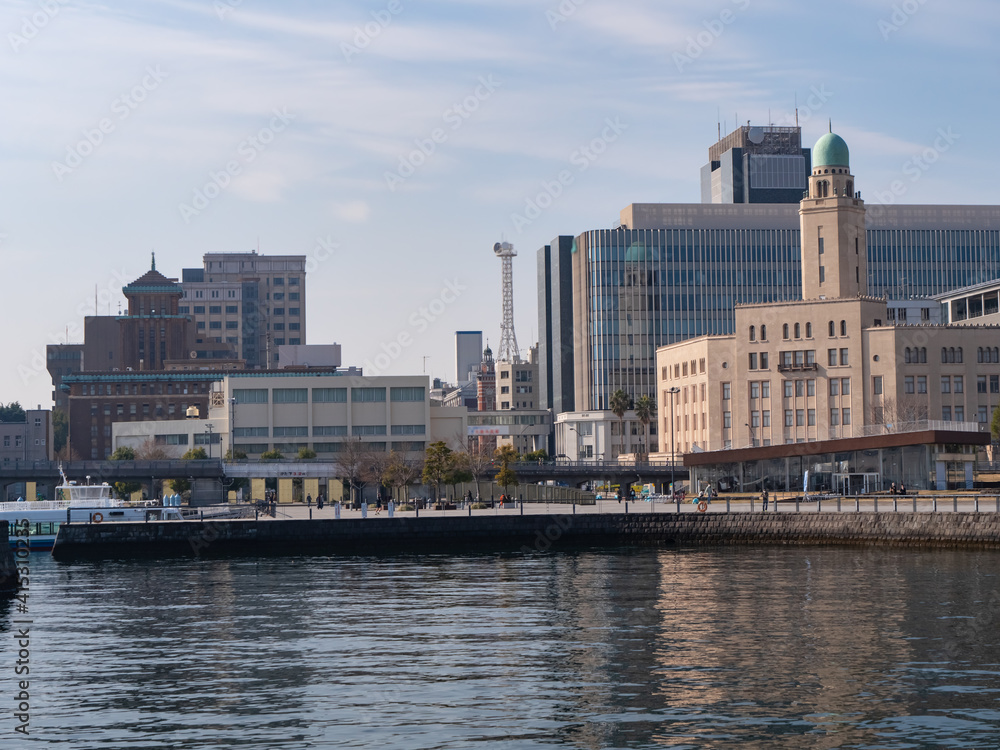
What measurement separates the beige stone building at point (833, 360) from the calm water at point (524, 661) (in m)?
84.7

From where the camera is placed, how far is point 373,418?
165125 millimetres

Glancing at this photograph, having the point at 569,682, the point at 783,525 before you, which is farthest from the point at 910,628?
the point at 783,525

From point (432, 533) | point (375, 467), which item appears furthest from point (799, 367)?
point (432, 533)

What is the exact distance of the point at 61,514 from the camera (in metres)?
96.4

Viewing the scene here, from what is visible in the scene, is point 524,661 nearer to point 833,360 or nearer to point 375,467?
point 375,467

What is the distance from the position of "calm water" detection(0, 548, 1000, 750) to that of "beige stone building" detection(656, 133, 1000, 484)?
8470 centimetres

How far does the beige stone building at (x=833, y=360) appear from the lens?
489ft

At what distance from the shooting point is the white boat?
94.4 metres

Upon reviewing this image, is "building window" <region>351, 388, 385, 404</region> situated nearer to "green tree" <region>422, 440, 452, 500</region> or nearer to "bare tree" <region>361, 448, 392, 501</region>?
"bare tree" <region>361, 448, 392, 501</region>

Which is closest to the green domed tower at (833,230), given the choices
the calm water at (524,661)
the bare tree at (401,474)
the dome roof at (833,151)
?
the dome roof at (833,151)

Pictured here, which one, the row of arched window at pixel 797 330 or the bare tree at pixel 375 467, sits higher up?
the row of arched window at pixel 797 330

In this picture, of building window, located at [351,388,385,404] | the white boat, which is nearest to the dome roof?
building window, located at [351,388,385,404]

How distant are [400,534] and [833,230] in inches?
3393

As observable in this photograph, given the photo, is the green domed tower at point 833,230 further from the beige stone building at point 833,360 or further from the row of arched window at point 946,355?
the row of arched window at point 946,355
